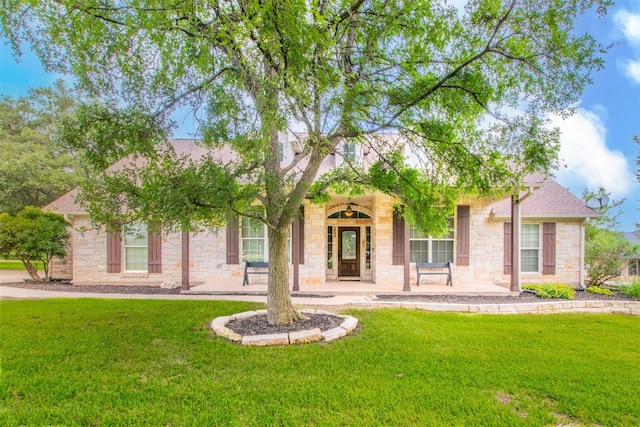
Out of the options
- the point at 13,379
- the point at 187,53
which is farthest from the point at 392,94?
the point at 13,379

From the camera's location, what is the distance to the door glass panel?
11266 millimetres

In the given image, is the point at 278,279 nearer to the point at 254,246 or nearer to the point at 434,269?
the point at 254,246

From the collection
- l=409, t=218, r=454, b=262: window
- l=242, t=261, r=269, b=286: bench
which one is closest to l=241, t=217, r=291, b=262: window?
l=242, t=261, r=269, b=286: bench

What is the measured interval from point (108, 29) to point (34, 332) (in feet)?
15.8

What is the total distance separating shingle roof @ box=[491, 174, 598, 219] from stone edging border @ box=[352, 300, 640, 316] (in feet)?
11.5

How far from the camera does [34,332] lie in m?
5.27

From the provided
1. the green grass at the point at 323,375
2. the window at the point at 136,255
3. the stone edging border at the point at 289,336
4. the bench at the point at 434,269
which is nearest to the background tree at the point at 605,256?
the bench at the point at 434,269

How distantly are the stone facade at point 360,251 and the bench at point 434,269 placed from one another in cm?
25

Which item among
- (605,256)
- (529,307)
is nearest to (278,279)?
(529,307)

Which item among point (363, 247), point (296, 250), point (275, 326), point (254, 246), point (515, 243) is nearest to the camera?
point (275, 326)

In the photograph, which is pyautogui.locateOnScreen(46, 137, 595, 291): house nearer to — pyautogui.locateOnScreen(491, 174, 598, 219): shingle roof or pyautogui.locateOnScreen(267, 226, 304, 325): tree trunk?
pyautogui.locateOnScreen(491, 174, 598, 219): shingle roof

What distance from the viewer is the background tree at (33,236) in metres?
10.4

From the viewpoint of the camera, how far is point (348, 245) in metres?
11.3

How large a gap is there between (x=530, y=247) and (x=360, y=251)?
5957 mm
